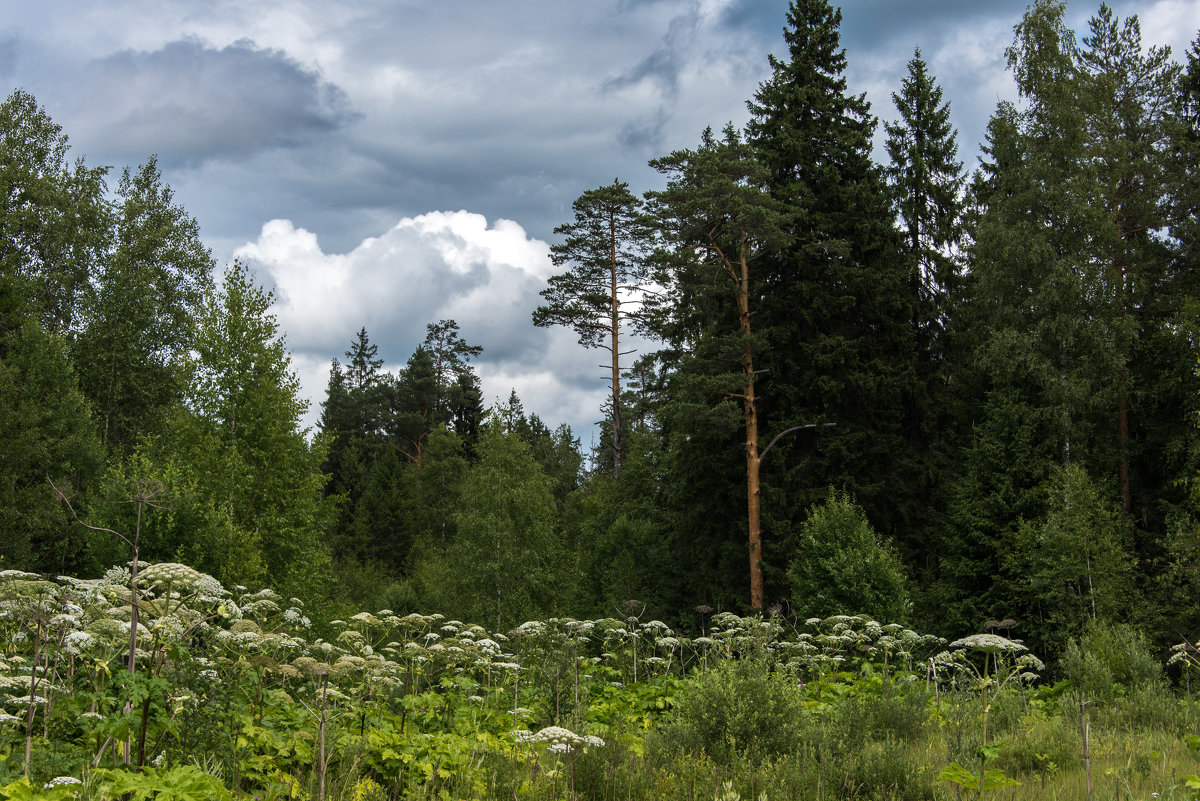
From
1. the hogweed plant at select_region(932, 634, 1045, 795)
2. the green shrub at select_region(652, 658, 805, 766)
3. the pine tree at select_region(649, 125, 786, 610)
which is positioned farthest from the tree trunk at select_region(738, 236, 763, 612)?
the green shrub at select_region(652, 658, 805, 766)

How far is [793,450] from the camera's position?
78.9 ft

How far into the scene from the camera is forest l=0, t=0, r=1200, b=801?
7359mm

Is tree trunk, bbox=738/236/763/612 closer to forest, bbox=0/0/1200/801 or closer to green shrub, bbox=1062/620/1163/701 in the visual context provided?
forest, bbox=0/0/1200/801

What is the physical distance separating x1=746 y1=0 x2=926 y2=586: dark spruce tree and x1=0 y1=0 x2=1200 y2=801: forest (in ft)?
0.45

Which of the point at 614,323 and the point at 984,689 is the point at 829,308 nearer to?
the point at 614,323

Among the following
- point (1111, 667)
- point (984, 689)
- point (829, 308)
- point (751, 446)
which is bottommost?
point (1111, 667)

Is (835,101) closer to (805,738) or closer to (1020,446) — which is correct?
(1020,446)

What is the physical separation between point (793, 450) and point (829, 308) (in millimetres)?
4433

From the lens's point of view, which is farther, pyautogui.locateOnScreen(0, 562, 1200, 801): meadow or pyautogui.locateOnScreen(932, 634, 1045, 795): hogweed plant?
pyautogui.locateOnScreen(932, 634, 1045, 795): hogweed plant

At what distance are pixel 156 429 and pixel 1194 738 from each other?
101ft

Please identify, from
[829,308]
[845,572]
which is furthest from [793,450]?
[845,572]

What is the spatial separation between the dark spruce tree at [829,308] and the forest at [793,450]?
137 mm

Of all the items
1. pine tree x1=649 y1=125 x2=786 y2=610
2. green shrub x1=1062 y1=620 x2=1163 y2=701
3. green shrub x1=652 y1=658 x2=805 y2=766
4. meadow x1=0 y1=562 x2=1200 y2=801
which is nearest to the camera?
meadow x1=0 y1=562 x2=1200 y2=801

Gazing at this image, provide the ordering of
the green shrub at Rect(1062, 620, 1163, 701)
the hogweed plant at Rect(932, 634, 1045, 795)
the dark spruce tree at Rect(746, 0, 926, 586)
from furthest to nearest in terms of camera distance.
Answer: the dark spruce tree at Rect(746, 0, 926, 586), the green shrub at Rect(1062, 620, 1163, 701), the hogweed plant at Rect(932, 634, 1045, 795)
